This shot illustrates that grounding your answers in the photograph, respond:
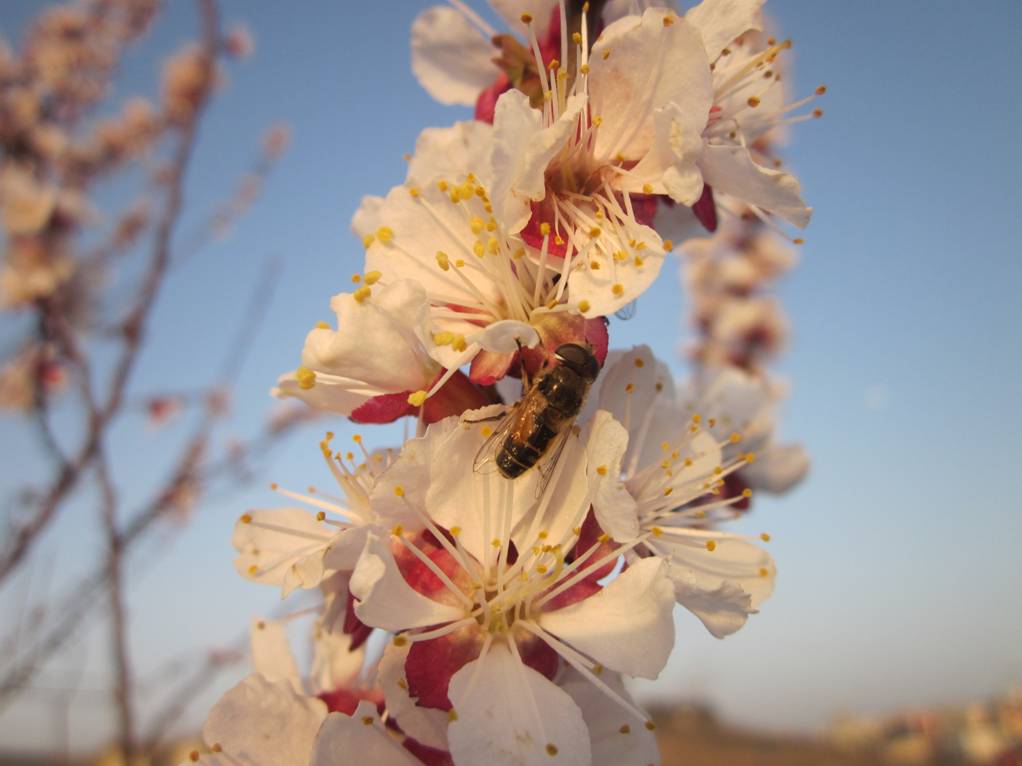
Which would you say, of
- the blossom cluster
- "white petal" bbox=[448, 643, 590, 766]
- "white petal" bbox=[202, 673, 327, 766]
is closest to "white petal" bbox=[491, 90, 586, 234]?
the blossom cluster

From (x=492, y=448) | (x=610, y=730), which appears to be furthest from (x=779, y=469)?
(x=492, y=448)

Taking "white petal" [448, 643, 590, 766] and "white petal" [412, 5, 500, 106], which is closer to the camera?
"white petal" [448, 643, 590, 766]

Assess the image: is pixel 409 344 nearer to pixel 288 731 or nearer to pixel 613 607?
pixel 613 607

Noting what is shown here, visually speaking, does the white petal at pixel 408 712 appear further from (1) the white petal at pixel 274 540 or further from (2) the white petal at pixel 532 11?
(2) the white petal at pixel 532 11

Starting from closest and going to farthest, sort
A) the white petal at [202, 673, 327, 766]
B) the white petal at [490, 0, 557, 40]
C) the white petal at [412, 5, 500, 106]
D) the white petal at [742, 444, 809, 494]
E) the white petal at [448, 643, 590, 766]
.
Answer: the white petal at [448, 643, 590, 766] < the white petal at [202, 673, 327, 766] < the white petal at [490, 0, 557, 40] < the white petal at [412, 5, 500, 106] < the white petal at [742, 444, 809, 494]

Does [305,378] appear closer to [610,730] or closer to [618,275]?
[618,275]

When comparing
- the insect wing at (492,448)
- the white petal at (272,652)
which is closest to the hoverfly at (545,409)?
the insect wing at (492,448)

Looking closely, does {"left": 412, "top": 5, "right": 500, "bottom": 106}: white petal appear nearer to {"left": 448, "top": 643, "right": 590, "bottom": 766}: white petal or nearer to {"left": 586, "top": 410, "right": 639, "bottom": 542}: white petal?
{"left": 586, "top": 410, "right": 639, "bottom": 542}: white petal
